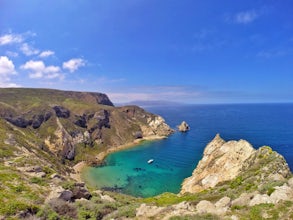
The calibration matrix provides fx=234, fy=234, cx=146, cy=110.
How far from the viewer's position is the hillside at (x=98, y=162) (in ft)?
68.9

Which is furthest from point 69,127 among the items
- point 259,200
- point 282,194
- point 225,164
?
point 282,194

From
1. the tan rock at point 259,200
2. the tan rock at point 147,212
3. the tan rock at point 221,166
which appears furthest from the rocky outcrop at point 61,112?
the tan rock at point 259,200

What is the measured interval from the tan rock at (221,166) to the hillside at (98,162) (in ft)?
0.94

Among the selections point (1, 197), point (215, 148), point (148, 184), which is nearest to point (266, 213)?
point (1, 197)

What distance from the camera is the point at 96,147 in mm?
156625

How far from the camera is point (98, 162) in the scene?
125 m

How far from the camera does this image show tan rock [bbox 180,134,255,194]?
6819 cm

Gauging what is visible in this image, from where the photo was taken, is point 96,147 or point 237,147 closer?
point 237,147

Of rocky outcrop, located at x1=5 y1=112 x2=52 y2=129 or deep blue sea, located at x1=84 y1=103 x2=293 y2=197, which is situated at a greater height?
rocky outcrop, located at x1=5 y1=112 x2=52 y2=129

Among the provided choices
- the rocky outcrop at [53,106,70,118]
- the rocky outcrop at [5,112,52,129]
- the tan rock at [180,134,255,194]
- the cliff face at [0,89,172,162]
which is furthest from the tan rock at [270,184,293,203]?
the rocky outcrop at [53,106,70,118]

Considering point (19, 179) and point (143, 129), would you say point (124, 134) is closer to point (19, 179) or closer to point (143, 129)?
point (143, 129)

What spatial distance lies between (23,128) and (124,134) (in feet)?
232

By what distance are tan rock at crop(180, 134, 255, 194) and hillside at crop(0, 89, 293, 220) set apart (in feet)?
0.94

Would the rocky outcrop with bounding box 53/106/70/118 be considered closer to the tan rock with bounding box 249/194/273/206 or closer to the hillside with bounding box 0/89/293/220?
the hillside with bounding box 0/89/293/220
